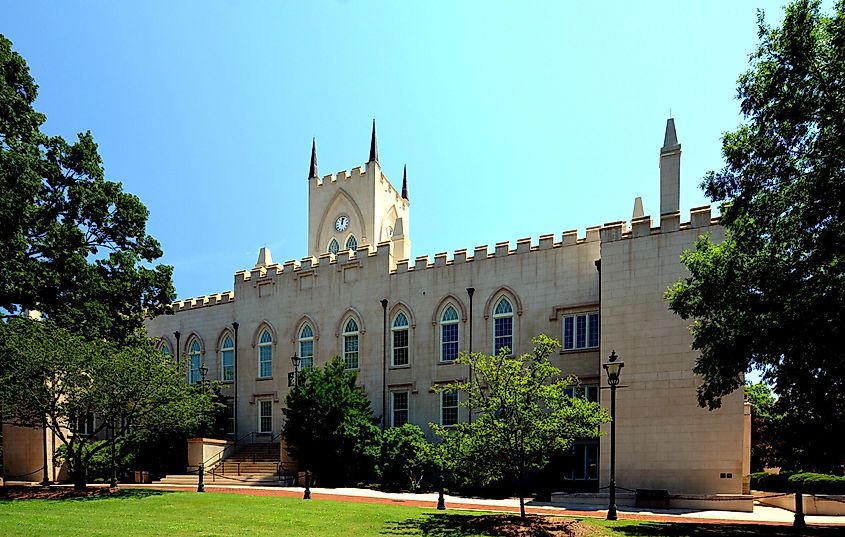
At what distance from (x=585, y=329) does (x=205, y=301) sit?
2317 cm

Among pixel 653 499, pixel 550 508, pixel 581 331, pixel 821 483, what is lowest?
pixel 550 508

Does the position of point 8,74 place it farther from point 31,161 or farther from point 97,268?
point 97,268

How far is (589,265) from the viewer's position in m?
27.5

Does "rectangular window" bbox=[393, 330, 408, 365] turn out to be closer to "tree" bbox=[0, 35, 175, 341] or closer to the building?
the building

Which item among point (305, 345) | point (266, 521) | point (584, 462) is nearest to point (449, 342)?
point (584, 462)

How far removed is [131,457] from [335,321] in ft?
38.8

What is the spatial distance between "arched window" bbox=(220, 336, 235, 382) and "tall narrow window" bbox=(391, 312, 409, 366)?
1085 centimetres

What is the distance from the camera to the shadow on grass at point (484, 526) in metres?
15.1

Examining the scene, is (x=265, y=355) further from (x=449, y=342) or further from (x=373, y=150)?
(x=373, y=150)

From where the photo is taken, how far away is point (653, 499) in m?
21.7

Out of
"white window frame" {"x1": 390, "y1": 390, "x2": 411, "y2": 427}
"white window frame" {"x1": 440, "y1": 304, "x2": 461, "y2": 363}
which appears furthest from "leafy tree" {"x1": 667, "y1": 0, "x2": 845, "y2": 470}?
"white window frame" {"x1": 390, "y1": 390, "x2": 411, "y2": 427}

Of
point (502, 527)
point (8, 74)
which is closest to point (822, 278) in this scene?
point (502, 527)

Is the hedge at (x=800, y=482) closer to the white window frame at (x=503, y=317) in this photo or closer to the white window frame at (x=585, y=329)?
the white window frame at (x=585, y=329)

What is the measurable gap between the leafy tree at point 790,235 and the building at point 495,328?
5.70 m
